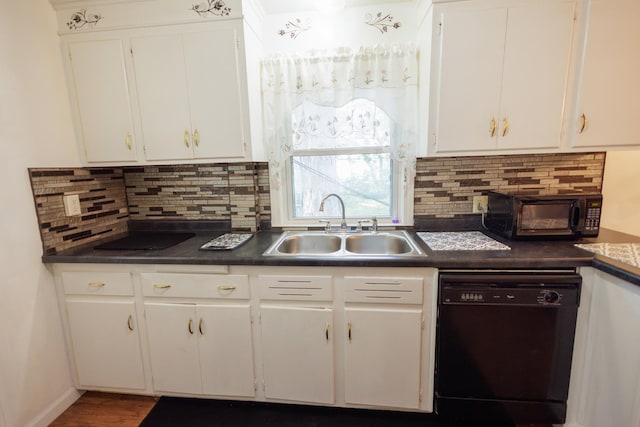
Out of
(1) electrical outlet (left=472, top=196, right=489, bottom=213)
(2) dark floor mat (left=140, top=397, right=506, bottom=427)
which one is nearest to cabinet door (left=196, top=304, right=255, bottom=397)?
(2) dark floor mat (left=140, top=397, right=506, bottom=427)

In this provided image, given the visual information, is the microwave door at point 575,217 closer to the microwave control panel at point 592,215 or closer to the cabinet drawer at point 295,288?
the microwave control panel at point 592,215

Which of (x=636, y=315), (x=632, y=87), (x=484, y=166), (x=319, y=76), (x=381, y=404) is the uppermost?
(x=319, y=76)

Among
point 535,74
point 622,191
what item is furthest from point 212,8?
point 622,191

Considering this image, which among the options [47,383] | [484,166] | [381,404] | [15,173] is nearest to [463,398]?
[381,404]

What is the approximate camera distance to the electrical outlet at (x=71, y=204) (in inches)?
64.2

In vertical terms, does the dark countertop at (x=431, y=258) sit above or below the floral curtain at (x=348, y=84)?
below

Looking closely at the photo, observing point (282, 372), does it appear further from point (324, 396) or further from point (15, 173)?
point (15, 173)

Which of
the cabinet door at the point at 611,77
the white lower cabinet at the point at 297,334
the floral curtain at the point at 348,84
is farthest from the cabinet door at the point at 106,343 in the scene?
the cabinet door at the point at 611,77

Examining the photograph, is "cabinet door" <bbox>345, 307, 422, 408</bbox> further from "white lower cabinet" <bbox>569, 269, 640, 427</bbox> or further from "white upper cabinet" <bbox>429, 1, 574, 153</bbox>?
"white upper cabinet" <bbox>429, 1, 574, 153</bbox>

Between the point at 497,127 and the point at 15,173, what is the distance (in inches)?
98.0

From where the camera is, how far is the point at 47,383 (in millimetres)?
1548

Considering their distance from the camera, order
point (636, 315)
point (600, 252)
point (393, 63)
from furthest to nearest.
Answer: point (393, 63) < point (600, 252) < point (636, 315)

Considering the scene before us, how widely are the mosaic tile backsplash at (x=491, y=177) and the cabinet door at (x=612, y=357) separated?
0.74m

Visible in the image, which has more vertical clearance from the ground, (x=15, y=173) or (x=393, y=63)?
(x=393, y=63)
